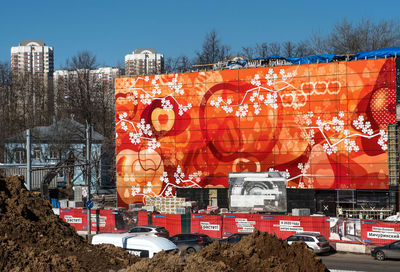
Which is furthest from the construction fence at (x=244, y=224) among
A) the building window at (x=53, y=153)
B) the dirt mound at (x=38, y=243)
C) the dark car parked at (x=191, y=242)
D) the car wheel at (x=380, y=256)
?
the building window at (x=53, y=153)

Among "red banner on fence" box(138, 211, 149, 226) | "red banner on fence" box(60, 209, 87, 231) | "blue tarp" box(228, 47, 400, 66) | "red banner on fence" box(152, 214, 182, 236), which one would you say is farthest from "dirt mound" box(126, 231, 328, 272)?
"blue tarp" box(228, 47, 400, 66)

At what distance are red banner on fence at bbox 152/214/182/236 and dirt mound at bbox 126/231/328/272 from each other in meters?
20.6

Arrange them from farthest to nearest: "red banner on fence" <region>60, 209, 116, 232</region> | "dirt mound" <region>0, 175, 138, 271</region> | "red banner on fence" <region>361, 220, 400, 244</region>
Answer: "red banner on fence" <region>60, 209, 116, 232</region> → "red banner on fence" <region>361, 220, 400, 244</region> → "dirt mound" <region>0, 175, 138, 271</region>

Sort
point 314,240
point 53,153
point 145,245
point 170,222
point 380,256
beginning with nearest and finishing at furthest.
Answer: point 145,245 → point 380,256 → point 314,240 → point 170,222 → point 53,153

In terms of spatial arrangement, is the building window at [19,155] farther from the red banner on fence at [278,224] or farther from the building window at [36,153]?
the red banner on fence at [278,224]

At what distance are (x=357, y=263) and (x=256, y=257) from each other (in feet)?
48.2

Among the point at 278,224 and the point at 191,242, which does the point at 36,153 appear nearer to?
the point at 278,224

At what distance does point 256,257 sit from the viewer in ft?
44.2

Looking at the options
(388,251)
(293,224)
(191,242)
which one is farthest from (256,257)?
(293,224)

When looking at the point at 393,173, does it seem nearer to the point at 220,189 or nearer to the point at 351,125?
the point at 351,125

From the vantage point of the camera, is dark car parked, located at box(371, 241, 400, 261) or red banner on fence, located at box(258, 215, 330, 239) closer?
dark car parked, located at box(371, 241, 400, 261)

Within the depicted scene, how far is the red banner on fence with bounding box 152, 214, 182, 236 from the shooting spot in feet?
116

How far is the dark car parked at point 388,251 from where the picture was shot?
26828 mm

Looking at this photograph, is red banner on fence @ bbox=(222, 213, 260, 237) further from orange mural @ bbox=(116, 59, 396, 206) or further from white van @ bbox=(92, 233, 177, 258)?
white van @ bbox=(92, 233, 177, 258)
